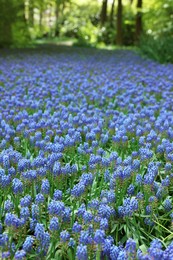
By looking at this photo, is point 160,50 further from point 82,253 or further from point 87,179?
point 82,253

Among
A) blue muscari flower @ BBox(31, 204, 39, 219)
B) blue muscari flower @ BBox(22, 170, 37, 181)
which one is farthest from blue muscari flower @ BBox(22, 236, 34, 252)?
blue muscari flower @ BBox(22, 170, 37, 181)

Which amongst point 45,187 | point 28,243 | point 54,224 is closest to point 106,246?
point 54,224

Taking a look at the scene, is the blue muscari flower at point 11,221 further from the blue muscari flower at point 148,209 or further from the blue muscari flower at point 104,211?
the blue muscari flower at point 148,209

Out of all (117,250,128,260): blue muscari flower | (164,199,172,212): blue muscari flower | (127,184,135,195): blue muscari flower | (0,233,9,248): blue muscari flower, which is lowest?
(164,199,172,212): blue muscari flower

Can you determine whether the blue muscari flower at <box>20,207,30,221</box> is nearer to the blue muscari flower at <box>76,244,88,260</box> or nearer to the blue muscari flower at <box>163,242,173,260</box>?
the blue muscari flower at <box>76,244,88,260</box>

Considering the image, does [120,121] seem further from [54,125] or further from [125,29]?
[125,29]

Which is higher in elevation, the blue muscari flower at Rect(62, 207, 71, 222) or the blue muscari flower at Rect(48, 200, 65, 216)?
the blue muscari flower at Rect(48, 200, 65, 216)

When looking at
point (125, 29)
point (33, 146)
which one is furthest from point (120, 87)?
point (125, 29)

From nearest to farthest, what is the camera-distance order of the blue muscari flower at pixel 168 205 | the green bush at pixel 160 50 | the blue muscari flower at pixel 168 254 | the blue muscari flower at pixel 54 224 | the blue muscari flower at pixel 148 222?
the blue muscari flower at pixel 168 254 → the blue muscari flower at pixel 54 224 → the blue muscari flower at pixel 148 222 → the blue muscari flower at pixel 168 205 → the green bush at pixel 160 50

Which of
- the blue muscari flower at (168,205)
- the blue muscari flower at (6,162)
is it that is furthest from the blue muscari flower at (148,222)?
the blue muscari flower at (6,162)
